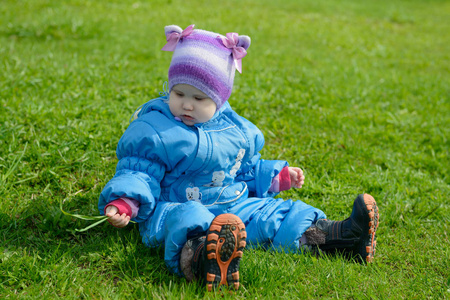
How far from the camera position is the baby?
255cm

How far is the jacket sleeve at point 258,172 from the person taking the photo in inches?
127

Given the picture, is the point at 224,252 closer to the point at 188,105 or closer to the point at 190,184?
the point at 190,184

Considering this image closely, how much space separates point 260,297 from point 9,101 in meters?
3.12

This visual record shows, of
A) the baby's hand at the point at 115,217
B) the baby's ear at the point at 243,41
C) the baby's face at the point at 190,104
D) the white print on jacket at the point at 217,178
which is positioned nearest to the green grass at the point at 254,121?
the baby's hand at the point at 115,217

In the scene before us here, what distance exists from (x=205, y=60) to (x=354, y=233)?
1410 millimetres

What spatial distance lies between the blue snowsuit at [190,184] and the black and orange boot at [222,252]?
204 mm

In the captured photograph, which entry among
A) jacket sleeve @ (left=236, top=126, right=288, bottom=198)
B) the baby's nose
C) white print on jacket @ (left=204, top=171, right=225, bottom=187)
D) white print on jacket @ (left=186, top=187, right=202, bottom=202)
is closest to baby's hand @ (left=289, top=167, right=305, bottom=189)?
jacket sleeve @ (left=236, top=126, right=288, bottom=198)

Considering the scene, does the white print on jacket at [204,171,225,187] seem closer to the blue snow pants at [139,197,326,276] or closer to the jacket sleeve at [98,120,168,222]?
the blue snow pants at [139,197,326,276]

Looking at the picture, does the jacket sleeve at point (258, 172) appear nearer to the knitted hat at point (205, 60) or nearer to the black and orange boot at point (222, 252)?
the knitted hat at point (205, 60)

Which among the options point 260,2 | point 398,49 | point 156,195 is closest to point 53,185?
point 156,195

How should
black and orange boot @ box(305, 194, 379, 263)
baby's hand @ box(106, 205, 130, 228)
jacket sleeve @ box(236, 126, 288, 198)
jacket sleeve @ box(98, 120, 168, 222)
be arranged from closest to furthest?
baby's hand @ box(106, 205, 130, 228)
jacket sleeve @ box(98, 120, 168, 222)
black and orange boot @ box(305, 194, 379, 263)
jacket sleeve @ box(236, 126, 288, 198)

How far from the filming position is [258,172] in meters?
3.27

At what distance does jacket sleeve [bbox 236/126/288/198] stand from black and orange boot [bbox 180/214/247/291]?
2.89 ft

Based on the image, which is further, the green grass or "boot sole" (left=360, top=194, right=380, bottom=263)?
"boot sole" (left=360, top=194, right=380, bottom=263)
